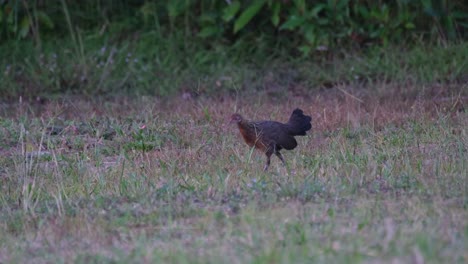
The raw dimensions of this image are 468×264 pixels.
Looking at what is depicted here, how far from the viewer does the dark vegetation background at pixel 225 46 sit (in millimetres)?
12125

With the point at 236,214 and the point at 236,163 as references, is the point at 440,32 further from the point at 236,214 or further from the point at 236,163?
the point at 236,214

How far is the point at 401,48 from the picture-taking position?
497 inches

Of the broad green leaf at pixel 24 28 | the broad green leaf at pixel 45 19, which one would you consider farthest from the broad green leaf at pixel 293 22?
the broad green leaf at pixel 24 28

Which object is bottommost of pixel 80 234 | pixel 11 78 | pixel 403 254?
pixel 11 78

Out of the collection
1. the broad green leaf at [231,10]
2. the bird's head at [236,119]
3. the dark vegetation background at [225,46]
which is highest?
the broad green leaf at [231,10]

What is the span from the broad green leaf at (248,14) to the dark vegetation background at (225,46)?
2 cm

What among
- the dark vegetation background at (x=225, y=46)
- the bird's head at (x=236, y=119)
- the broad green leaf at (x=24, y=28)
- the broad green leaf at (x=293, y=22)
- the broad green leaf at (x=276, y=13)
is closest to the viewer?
the bird's head at (x=236, y=119)

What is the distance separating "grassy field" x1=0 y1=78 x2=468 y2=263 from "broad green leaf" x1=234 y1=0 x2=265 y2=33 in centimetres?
296

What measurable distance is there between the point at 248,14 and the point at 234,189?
7.07 metres

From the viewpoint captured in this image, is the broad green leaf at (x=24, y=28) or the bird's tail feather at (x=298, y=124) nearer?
the bird's tail feather at (x=298, y=124)

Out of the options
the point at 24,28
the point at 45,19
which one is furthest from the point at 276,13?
the point at 24,28

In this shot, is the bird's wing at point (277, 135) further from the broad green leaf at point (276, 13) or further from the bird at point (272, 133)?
the broad green leaf at point (276, 13)

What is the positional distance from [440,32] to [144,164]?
6.82 metres

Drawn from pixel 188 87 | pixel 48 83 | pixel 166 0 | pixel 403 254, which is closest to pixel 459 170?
pixel 403 254
